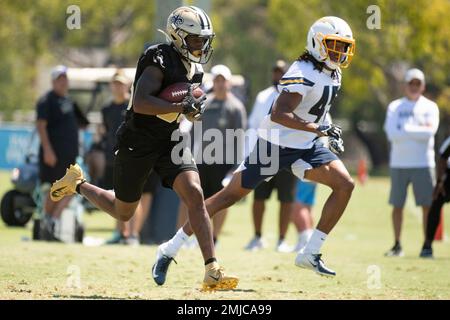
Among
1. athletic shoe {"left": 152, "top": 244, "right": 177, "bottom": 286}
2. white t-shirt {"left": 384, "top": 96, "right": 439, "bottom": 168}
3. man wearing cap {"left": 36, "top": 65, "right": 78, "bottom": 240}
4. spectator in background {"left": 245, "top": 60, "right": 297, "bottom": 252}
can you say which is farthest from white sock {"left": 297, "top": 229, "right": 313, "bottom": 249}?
athletic shoe {"left": 152, "top": 244, "right": 177, "bottom": 286}

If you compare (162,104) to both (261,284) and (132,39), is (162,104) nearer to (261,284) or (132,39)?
(261,284)

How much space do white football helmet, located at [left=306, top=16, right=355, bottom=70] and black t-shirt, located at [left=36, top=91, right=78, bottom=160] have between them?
205 inches

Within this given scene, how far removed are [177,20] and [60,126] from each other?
19.0ft

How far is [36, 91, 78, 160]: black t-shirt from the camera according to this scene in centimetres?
1380

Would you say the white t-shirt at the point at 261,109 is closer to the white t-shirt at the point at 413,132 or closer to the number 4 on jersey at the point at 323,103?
the white t-shirt at the point at 413,132

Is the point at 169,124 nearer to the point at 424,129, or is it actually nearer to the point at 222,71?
the point at 222,71

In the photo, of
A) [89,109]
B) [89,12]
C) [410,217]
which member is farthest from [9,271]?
[89,12]

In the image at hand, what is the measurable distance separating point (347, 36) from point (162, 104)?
204cm

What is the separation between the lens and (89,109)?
20.8 m

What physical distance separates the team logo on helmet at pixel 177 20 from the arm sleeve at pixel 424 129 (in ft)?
18.6

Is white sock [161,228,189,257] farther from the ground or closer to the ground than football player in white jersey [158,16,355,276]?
closer to the ground

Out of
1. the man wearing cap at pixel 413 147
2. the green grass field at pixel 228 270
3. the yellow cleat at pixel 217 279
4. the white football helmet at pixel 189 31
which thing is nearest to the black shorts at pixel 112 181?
the green grass field at pixel 228 270

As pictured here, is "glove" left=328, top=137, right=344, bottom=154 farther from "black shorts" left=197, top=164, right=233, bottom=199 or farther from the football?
"black shorts" left=197, top=164, right=233, bottom=199
